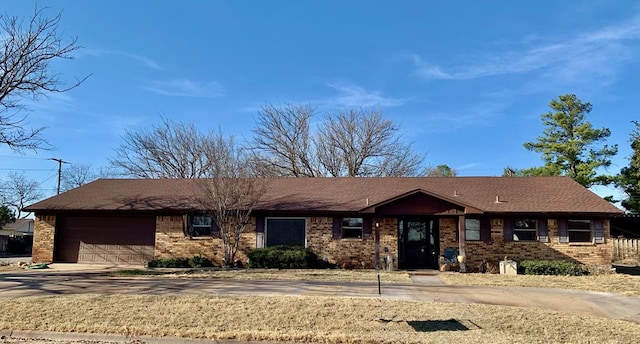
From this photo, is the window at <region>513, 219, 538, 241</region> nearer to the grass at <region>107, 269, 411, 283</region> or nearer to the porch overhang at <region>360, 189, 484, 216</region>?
the porch overhang at <region>360, 189, 484, 216</region>

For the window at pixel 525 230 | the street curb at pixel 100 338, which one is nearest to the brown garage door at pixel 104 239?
the street curb at pixel 100 338

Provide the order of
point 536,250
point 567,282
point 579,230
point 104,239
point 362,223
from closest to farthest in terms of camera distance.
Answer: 1. point 567,282
2. point 536,250
3. point 579,230
4. point 362,223
5. point 104,239

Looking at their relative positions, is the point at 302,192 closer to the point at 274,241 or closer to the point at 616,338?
the point at 274,241

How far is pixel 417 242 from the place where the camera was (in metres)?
22.2

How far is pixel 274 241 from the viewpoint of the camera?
22.5m

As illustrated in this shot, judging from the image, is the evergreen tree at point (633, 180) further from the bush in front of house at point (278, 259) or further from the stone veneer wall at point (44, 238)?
the stone veneer wall at point (44, 238)

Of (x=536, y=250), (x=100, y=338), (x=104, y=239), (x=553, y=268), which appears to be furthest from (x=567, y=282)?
(x=104, y=239)

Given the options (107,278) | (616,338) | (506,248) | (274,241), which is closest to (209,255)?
(274,241)

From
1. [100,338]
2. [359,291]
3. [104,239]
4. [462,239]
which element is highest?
[462,239]

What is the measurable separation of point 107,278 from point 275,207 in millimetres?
8048

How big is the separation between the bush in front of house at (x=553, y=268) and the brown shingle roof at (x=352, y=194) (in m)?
2.62

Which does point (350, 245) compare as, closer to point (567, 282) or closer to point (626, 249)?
point (567, 282)

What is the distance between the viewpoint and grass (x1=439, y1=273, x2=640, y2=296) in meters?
14.5

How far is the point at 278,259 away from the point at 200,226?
4585 millimetres
